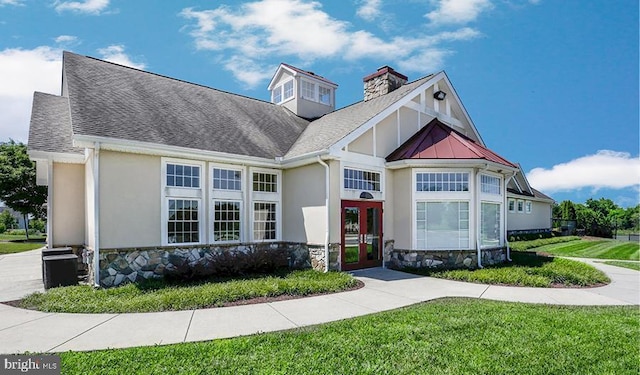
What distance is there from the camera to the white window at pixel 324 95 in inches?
722

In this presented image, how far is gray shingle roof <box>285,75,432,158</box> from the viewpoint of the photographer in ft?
37.5

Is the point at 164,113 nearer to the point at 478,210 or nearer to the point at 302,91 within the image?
the point at 302,91

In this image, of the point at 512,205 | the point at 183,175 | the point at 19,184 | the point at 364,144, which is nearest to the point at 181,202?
the point at 183,175

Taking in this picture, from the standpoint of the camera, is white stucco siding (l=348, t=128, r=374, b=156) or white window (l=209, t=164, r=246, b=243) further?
white stucco siding (l=348, t=128, r=374, b=156)

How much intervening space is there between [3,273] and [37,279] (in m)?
2.35

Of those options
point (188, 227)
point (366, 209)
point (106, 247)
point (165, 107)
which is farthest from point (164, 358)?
point (165, 107)

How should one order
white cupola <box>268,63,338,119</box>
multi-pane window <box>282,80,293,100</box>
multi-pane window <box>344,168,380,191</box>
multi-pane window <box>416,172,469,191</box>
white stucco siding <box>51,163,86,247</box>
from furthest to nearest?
multi-pane window <box>282,80,293,100</box> < white cupola <box>268,63,338,119</box> < multi-pane window <box>416,172,469,191</box> < multi-pane window <box>344,168,380,191</box> < white stucco siding <box>51,163,86,247</box>

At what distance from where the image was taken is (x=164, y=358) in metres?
4.45

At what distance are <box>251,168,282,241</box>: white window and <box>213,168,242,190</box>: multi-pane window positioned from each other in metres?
0.51

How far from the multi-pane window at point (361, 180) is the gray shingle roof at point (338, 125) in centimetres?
121

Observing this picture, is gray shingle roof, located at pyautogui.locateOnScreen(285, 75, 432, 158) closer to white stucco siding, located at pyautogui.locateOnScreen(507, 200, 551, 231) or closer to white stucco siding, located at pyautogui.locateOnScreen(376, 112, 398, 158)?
white stucco siding, located at pyautogui.locateOnScreen(376, 112, 398, 158)

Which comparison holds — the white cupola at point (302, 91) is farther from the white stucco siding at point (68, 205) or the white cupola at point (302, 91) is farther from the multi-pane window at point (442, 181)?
the white stucco siding at point (68, 205)

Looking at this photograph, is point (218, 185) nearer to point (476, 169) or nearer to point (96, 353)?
point (96, 353)

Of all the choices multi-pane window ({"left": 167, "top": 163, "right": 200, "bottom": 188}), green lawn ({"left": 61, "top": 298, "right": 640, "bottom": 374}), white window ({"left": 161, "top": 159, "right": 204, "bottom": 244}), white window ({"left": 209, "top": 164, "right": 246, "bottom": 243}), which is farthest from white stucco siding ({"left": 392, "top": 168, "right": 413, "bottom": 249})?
multi-pane window ({"left": 167, "top": 163, "right": 200, "bottom": 188})
